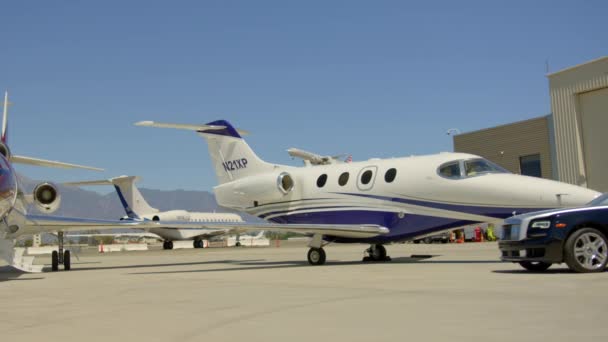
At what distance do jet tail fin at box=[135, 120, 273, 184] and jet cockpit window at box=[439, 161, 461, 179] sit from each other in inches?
263

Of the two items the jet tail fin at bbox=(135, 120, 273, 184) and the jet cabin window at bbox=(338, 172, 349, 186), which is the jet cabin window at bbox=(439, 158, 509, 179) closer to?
the jet cabin window at bbox=(338, 172, 349, 186)

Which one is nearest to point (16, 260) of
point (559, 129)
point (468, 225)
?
point (468, 225)

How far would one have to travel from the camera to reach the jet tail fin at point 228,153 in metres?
21.2

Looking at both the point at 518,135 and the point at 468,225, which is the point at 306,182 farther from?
the point at 518,135

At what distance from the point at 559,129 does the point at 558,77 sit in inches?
110

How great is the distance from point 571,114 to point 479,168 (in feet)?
71.8

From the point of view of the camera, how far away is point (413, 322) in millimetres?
6156

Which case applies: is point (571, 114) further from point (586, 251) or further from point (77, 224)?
point (77, 224)

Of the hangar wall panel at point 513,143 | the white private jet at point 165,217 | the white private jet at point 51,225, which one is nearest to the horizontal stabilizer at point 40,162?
the white private jet at point 51,225

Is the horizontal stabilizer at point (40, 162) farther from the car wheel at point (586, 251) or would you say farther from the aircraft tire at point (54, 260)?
the car wheel at point (586, 251)

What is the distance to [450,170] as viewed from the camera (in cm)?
1579

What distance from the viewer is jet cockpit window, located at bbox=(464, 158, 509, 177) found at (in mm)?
15375

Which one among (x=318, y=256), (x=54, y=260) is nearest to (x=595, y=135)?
(x=318, y=256)

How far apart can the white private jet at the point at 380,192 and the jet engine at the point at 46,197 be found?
3753 millimetres
